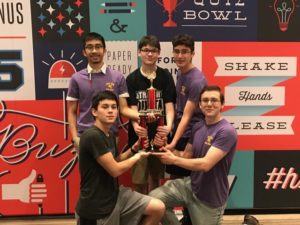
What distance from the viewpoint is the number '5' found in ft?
9.76

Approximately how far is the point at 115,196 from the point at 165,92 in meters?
0.85

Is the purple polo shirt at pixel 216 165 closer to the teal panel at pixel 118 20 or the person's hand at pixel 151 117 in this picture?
the person's hand at pixel 151 117

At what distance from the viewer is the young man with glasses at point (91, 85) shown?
2625mm

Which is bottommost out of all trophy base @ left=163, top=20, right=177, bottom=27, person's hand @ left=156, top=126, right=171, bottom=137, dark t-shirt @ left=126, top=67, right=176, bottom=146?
person's hand @ left=156, top=126, right=171, bottom=137

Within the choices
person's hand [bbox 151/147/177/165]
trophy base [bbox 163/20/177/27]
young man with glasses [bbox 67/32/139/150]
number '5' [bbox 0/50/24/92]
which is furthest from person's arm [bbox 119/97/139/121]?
number '5' [bbox 0/50/24/92]

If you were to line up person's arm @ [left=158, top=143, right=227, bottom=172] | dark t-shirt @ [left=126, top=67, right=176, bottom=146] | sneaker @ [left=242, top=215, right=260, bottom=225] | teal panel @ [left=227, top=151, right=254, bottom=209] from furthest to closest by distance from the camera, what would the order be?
teal panel @ [left=227, top=151, right=254, bottom=209] → sneaker @ [left=242, top=215, right=260, bottom=225] → dark t-shirt @ [left=126, top=67, right=176, bottom=146] → person's arm @ [left=158, top=143, right=227, bottom=172]

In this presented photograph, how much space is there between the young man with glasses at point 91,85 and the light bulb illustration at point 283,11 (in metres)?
1.31

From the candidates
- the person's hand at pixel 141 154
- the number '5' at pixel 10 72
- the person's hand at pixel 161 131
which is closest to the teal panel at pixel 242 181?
the person's hand at pixel 161 131

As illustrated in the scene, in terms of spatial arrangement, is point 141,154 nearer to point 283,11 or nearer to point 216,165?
point 216,165

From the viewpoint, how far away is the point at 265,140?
10.4ft

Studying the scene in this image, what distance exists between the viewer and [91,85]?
2660mm

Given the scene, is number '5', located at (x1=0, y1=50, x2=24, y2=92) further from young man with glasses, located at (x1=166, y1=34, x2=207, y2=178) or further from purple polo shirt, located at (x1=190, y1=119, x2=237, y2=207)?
purple polo shirt, located at (x1=190, y1=119, x2=237, y2=207)

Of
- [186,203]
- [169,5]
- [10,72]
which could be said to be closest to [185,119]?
[186,203]

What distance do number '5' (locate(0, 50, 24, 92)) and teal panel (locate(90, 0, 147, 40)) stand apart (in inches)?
24.9
